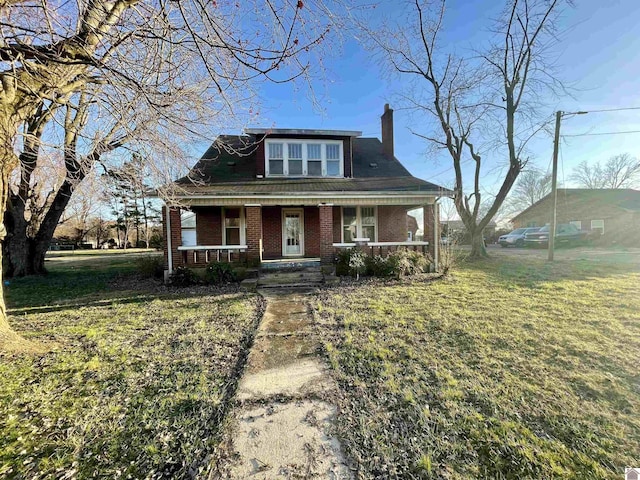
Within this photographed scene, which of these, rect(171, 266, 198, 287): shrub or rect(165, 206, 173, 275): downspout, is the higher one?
rect(165, 206, 173, 275): downspout

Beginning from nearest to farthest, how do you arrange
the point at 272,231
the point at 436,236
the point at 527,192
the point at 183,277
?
the point at 183,277 → the point at 436,236 → the point at 272,231 → the point at 527,192

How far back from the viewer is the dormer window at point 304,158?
37.7 feet

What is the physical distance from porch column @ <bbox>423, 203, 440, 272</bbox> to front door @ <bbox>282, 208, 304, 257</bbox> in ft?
16.0

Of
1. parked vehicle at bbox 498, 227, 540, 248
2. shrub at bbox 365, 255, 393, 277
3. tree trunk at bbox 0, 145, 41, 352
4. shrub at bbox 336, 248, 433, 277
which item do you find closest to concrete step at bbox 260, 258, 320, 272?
shrub at bbox 336, 248, 433, 277

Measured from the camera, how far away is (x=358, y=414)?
101 inches

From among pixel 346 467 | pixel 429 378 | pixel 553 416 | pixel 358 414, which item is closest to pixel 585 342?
pixel 553 416

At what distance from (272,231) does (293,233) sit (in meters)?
0.87

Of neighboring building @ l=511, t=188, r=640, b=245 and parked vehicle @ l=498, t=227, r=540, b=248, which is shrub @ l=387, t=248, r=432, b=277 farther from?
neighboring building @ l=511, t=188, r=640, b=245

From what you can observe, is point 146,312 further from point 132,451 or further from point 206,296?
point 132,451

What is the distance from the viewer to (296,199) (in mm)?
9312

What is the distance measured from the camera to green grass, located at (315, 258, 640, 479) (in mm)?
2080

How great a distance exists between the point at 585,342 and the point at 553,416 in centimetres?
234

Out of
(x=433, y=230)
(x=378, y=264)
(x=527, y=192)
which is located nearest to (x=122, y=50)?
(x=378, y=264)

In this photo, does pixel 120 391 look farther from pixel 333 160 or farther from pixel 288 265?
pixel 333 160
